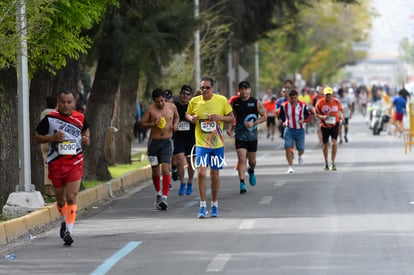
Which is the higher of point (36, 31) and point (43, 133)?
point (36, 31)

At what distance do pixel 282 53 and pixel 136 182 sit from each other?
49132 millimetres

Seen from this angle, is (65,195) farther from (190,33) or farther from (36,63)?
(190,33)


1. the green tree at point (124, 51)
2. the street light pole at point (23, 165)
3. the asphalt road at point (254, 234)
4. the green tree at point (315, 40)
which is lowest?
the asphalt road at point (254, 234)

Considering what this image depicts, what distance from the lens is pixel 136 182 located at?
2402cm

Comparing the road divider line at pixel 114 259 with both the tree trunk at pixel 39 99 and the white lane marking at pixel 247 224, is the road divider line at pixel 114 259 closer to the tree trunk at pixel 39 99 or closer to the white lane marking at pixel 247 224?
the white lane marking at pixel 247 224

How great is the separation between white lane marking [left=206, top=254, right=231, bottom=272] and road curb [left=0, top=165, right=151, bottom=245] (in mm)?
3406

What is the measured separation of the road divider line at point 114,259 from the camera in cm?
1131

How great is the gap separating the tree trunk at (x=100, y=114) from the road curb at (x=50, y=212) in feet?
1.74

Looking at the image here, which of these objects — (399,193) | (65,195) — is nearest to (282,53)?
(399,193)

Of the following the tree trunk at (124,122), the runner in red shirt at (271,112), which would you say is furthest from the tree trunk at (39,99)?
the runner in red shirt at (271,112)

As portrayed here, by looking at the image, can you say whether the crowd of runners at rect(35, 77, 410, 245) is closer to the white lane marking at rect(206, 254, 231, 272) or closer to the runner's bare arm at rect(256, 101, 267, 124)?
the runner's bare arm at rect(256, 101, 267, 124)

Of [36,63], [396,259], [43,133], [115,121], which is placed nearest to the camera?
[396,259]

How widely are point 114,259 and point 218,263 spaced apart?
4.06 ft

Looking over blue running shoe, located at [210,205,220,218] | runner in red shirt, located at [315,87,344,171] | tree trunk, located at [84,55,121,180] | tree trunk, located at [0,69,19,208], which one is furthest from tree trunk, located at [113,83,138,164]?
blue running shoe, located at [210,205,220,218]
